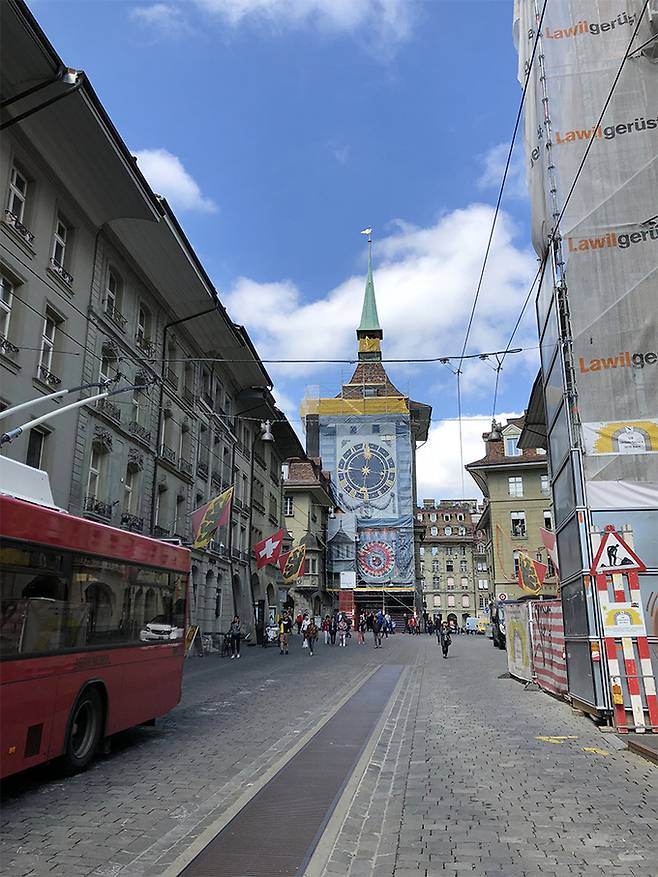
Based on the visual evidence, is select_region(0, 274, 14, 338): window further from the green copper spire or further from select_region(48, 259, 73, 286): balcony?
the green copper spire

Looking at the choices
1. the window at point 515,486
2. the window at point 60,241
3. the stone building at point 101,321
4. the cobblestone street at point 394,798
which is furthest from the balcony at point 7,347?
the window at point 515,486

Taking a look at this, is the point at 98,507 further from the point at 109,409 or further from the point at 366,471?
the point at 366,471

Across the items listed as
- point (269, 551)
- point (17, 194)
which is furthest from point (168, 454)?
point (17, 194)

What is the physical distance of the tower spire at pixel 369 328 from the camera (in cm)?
10212

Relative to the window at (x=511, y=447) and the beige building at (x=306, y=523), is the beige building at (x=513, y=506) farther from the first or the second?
the beige building at (x=306, y=523)

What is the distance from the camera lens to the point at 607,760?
938 centimetres

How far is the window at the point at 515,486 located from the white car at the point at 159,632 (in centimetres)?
5373

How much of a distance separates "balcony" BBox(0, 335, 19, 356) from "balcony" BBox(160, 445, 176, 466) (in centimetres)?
1106

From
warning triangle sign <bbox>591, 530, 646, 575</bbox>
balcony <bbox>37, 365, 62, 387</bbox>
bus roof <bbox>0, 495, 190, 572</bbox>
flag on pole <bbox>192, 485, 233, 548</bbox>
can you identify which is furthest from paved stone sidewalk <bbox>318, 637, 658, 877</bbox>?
flag on pole <bbox>192, 485, 233, 548</bbox>

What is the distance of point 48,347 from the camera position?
20.9 m

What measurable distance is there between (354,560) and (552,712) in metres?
59.9

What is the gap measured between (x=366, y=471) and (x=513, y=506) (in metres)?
18.4

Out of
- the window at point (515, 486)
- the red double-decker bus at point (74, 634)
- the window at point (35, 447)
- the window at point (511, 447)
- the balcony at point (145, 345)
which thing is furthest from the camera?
the window at point (511, 447)

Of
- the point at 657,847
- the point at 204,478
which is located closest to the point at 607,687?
the point at 657,847
